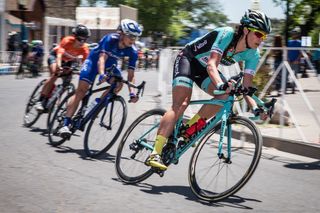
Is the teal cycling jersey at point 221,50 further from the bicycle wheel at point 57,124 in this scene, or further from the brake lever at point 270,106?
the bicycle wheel at point 57,124

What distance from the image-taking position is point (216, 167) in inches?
221

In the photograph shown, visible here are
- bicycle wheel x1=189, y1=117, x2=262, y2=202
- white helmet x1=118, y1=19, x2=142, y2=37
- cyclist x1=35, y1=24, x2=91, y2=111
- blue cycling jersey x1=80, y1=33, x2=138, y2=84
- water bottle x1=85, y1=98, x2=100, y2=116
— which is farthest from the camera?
cyclist x1=35, y1=24, x2=91, y2=111

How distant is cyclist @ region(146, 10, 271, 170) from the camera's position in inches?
215

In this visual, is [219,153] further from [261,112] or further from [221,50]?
[221,50]

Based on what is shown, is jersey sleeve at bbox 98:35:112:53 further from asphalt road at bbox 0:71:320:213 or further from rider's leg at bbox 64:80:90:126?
asphalt road at bbox 0:71:320:213

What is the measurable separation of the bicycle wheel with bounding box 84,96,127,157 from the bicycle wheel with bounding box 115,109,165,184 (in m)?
1.10

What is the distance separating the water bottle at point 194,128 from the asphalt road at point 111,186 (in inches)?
23.2

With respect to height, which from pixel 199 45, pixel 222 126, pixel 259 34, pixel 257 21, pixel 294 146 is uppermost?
pixel 257 21

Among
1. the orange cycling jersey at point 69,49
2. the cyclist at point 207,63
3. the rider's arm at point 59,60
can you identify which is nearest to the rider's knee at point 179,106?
the cyclist at point 207,63

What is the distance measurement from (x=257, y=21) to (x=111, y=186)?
2249mm

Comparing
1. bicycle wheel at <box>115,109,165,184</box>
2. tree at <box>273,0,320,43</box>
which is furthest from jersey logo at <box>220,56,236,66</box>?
tree at <box>273,0,320,43</box>

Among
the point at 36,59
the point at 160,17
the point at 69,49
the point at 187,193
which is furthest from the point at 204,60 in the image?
the point at 160,17

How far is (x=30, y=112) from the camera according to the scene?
10422mm

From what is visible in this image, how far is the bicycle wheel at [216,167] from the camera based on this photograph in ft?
17.5
